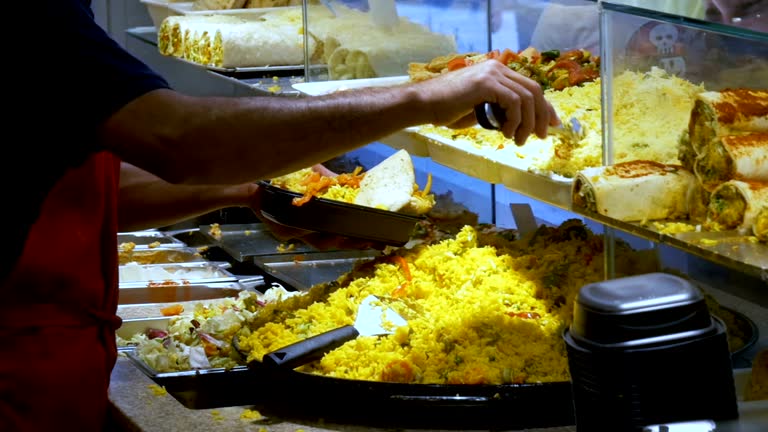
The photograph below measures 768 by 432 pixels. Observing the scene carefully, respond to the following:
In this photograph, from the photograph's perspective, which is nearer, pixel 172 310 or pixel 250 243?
pixel 172 310

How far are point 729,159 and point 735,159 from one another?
0.06 feet

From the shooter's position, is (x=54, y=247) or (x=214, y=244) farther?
(x=214, y=244)

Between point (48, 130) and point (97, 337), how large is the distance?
22.6 inches

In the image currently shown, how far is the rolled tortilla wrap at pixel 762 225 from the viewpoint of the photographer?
141 cm

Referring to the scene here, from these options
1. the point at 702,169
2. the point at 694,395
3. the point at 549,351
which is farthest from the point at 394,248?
the point at 694,395

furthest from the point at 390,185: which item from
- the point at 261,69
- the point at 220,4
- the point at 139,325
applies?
the point at 220,4

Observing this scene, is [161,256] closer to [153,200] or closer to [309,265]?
[309,265]

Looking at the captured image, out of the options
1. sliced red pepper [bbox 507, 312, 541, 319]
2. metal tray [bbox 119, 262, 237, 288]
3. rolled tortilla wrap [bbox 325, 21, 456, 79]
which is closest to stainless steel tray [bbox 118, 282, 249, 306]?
metal tray [bbox 119, 262, 237, 288]

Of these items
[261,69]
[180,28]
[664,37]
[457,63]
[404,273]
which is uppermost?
[664,37]

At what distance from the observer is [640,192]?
1.60 m

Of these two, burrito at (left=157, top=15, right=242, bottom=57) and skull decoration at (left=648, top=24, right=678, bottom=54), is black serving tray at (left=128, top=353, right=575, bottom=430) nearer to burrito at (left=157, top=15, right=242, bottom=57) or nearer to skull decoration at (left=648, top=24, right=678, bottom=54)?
skull decoration at (left=648, top=24, right=678, bottom=54)

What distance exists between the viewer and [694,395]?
0.93 meters

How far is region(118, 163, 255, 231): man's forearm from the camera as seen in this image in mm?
2447

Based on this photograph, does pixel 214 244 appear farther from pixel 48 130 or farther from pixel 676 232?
pixel 676 232
